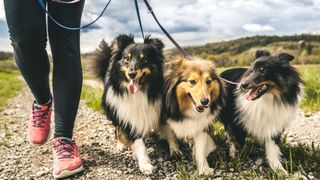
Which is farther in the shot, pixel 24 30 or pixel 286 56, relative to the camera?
pixel 286 56

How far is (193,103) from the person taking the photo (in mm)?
3588

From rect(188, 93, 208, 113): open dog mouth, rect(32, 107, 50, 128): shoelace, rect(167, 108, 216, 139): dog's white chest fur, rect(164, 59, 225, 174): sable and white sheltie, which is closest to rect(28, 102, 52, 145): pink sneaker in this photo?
rect(32, 107, 50, 128): shoelace

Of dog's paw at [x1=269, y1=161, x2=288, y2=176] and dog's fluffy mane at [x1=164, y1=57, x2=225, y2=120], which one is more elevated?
dog's fluffy mane at [x1=164, y1=57, x2=225, y2=120]

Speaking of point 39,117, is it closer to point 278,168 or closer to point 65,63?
point 65,63

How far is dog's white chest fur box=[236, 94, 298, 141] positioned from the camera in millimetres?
3697

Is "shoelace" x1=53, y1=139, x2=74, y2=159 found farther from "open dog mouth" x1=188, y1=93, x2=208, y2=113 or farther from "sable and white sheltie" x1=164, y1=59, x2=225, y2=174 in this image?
"open dog mouth" x1=188, y1=93, x2=208, y2=113

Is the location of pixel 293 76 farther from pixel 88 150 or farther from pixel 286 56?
pixel 88 150

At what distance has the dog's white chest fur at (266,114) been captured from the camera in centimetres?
370

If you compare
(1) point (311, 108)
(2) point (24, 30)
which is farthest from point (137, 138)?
(1) point (311, 108)

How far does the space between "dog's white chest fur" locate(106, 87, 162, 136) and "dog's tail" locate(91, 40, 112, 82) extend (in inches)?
22.5

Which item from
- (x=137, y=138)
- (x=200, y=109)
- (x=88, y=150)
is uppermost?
(x=200, y=109)

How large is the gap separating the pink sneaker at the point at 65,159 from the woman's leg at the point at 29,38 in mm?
587

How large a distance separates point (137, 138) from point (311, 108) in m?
3.82

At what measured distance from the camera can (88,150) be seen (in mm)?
4277
